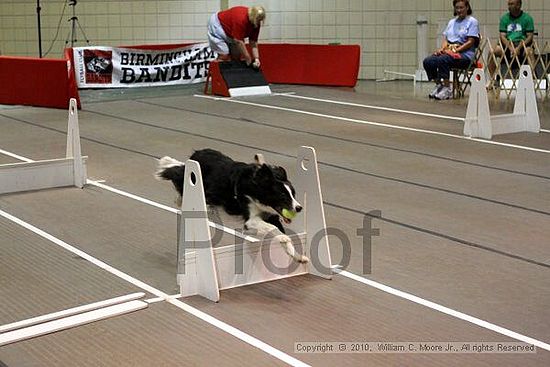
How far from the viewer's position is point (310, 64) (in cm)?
1402

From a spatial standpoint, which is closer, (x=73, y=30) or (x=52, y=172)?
(x=52, y=172)

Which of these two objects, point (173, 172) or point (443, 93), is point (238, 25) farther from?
point (173, 172)

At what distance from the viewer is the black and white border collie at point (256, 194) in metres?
4.16

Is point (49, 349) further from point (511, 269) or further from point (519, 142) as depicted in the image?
point (519, 142)

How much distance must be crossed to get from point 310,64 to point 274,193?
10.1 metres

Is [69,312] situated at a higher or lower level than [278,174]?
lower

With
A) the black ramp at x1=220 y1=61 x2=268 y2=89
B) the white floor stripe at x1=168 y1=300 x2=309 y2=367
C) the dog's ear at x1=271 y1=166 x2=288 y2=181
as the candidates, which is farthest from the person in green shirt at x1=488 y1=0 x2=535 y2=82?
the white floor stripe at x1=168 y1=300 x2=309 y2=367

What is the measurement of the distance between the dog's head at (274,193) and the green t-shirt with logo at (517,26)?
8512 mm

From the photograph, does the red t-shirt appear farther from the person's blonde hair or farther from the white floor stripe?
the white floor stripe

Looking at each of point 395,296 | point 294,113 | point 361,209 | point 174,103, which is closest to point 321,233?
point 395,296

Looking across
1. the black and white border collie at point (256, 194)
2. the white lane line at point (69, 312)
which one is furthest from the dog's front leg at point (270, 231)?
the white lane line at point (69, 312)

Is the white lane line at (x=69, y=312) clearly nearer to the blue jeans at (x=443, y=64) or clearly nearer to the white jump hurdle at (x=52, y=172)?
the white jump hurdle at (x=52, y=172)

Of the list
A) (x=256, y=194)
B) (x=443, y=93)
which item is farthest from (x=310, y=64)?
(x=256, y=194)

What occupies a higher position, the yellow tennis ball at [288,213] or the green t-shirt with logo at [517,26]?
the green t-shirt with logo at [517,26]
